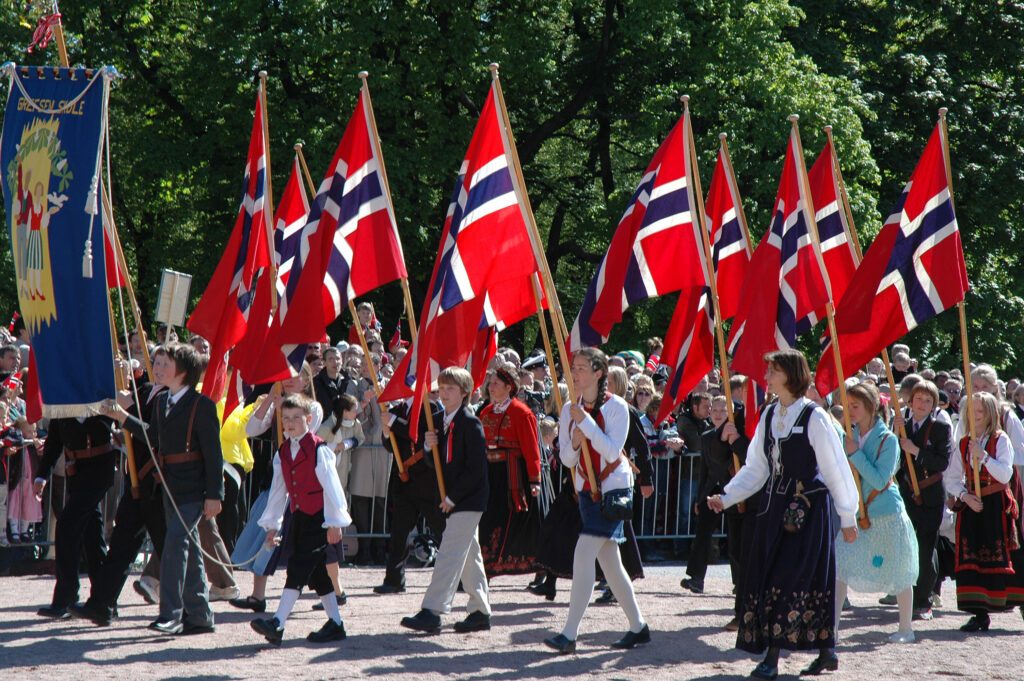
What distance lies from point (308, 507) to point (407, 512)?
237 cm

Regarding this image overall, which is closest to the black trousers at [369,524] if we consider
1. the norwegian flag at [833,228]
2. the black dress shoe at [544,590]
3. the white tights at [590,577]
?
the black dress shoe at [544,590]

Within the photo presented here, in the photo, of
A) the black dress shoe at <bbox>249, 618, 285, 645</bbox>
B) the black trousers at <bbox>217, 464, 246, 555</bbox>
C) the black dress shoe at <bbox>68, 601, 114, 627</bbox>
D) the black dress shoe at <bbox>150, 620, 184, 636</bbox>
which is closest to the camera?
the black dress shoe at <bbox>249, 618, 285, 645</bbox>

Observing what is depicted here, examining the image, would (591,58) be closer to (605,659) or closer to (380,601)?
(380,601)

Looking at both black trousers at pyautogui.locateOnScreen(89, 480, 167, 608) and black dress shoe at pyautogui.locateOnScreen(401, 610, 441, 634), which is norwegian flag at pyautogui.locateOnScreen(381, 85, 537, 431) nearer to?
black dress shoe at pyautogui.locateOnScreen(401, 610, 441, 634)

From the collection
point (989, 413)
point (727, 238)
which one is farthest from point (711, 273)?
point (989, 413)

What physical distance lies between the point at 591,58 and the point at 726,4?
9.44 ft

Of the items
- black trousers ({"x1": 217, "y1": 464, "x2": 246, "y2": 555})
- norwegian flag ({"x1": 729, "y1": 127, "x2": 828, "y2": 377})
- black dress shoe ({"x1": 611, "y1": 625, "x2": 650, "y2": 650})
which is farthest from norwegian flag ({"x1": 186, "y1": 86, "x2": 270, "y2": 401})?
black dress shoe ({"x1": 611, "y1": 625, "x2": 650, "y2": 650})

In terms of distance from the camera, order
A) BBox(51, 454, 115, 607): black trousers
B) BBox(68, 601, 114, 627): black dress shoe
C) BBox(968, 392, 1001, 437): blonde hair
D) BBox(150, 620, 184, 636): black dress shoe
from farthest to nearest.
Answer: BBox(968, 392, 1001, 437): blonde hair → BBox(51, 454, 115, 607): black trousers → BBox(68, 601, 114, 627): black dress shoe → BBox(150, 620, 184, 636): black dress shoe

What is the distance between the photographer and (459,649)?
8.63 meters

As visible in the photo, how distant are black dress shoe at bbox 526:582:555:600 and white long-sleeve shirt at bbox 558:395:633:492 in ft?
7.89

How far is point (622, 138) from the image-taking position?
25.8m

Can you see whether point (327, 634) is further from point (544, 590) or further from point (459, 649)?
point (544, 590)

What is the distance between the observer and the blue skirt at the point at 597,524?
335 inches

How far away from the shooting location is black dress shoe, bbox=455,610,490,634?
9.21 m
